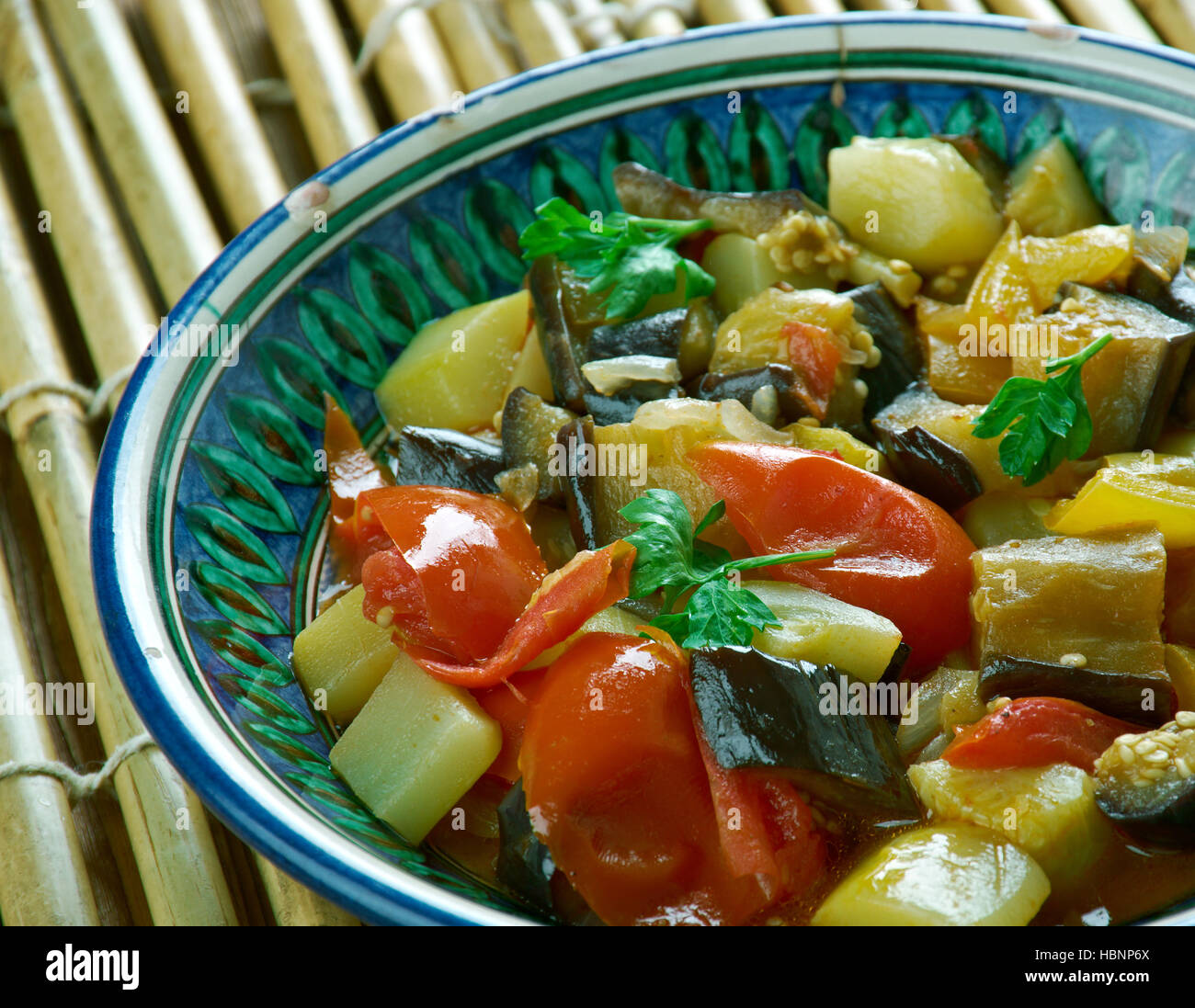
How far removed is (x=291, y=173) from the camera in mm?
3699

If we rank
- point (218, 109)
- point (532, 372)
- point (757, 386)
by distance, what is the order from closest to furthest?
1. point (757, 386)
2. point (532, 372)
3. point (218, 109)

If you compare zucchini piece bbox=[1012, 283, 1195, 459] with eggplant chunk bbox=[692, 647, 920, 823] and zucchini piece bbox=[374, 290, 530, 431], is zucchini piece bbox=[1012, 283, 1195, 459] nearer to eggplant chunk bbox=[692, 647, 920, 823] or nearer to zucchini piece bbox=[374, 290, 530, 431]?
eggplant chunk bbox=[692, 647, 920, 823]

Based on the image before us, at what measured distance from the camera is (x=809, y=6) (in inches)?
154

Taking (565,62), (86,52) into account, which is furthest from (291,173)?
(565,62)

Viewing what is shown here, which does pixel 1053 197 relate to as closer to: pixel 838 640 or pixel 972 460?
pixel 972 460

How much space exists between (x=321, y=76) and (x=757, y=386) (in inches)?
82.3

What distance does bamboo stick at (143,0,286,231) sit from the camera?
3.50m

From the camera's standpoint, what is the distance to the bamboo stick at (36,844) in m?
2.28

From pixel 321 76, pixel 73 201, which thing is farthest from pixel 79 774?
pixel 321 76

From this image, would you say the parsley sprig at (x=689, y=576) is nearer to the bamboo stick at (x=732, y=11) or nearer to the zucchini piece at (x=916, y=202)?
the zucchini piece at (x=916, y=202)

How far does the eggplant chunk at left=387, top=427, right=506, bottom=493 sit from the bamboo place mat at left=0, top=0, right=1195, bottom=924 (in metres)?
0.84
